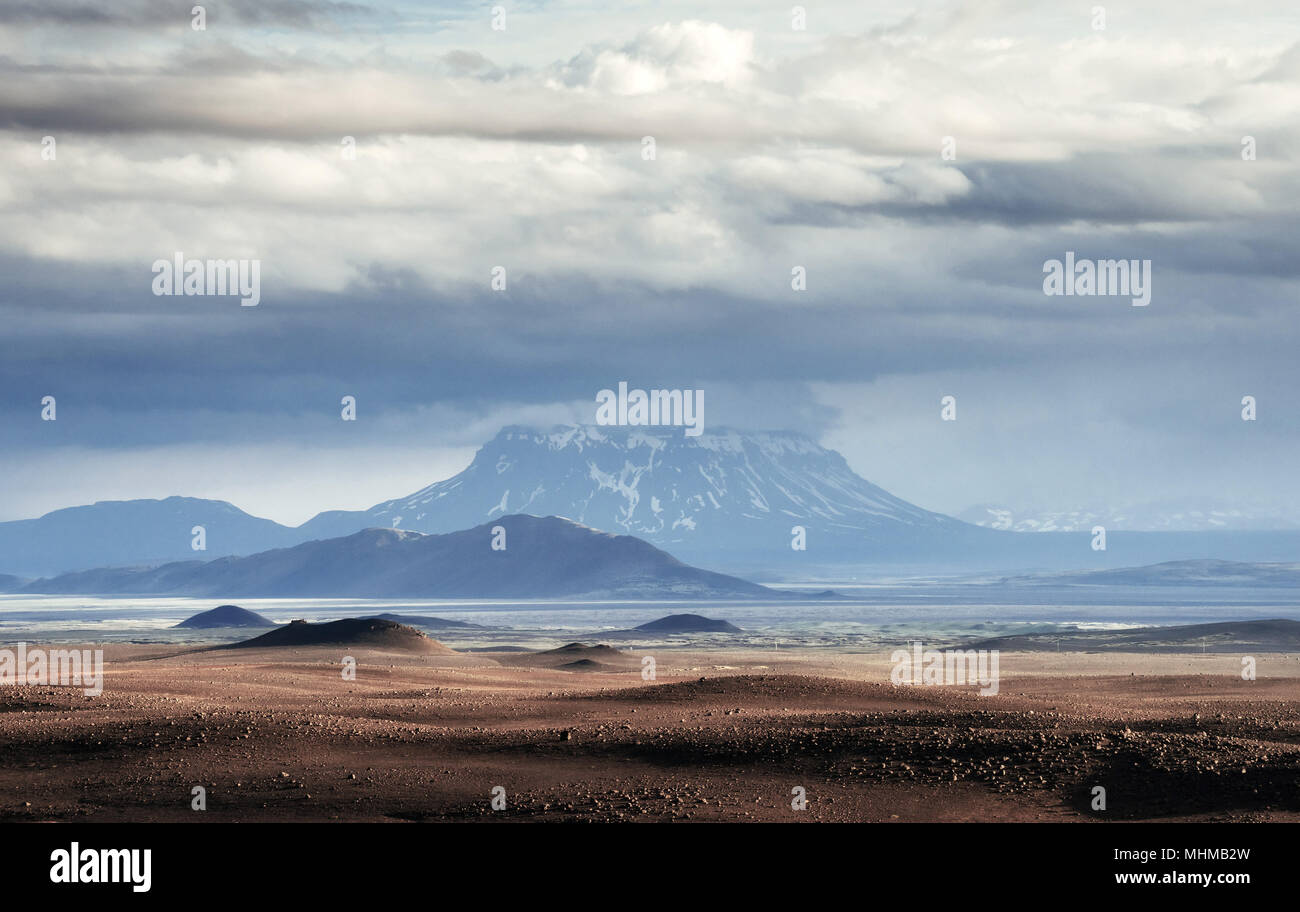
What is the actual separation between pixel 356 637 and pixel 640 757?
A: 81588 mm

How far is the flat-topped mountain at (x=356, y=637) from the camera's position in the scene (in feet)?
377

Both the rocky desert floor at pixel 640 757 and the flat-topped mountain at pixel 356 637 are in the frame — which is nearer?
the rocky desert floor at pixel 640 757

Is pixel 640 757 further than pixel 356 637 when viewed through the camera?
No

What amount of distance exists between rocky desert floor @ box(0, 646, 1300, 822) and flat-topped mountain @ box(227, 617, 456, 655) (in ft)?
190

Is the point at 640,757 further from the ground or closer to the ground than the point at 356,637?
further from the ground

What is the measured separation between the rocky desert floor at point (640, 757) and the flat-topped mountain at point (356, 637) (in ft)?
190

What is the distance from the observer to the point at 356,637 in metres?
119

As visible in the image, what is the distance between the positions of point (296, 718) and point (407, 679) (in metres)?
28.8

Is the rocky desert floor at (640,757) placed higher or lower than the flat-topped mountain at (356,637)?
higher

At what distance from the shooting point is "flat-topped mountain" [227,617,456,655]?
11500cm
